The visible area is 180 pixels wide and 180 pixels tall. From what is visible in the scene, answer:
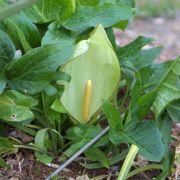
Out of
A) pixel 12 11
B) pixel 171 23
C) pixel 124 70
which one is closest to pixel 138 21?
pixel 171 23

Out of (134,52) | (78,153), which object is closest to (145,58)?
(134,52)

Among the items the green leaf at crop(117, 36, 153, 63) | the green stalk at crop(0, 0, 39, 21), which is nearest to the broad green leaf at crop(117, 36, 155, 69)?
the green leaf at crop(117, 36, 153, 63)

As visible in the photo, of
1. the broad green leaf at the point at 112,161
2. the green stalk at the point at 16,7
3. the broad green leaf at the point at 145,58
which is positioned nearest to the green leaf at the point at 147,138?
the broad green leaf at the point at 112,161

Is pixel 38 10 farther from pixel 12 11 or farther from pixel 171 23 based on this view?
pixel 171 23

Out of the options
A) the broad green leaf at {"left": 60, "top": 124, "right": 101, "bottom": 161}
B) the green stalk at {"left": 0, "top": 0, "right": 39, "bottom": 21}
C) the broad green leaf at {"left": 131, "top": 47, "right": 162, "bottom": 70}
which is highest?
the green stalk at {"left": 0, "top": 0, "right": 39, "bottom": 21}

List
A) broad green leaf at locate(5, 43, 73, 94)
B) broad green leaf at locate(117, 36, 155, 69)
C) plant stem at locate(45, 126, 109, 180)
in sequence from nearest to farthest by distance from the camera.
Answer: broad green leaf at locate(5, 43, 73, 94), plant stem at locate(45, 126, 109, 180), broad green leaf at locate(117, 36, 155, 69)

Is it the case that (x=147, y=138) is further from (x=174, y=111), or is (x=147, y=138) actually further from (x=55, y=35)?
(x=55, y=35)

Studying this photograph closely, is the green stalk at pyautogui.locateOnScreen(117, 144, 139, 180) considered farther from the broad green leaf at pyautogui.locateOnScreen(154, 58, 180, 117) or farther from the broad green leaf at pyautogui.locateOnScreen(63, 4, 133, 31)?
the broad green leaf at pyautogui.locateOnScreen(63, 4, 133, 31)
